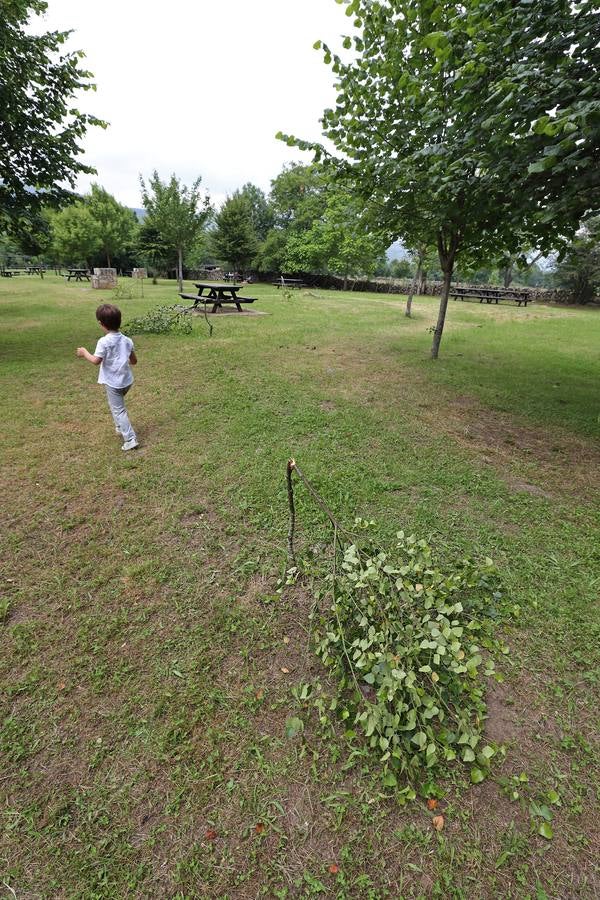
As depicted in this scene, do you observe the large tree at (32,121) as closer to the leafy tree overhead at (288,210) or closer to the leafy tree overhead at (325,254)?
the leafy tree overhead at (325,254)

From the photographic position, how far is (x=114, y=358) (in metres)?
4.18

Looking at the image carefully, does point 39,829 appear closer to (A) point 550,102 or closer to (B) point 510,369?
(A) point 550,102

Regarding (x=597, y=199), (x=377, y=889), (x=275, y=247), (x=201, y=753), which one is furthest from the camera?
(x=275, y=247)

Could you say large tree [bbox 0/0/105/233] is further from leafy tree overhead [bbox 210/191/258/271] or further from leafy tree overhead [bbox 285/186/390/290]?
leafy tree overhead [bbox 210/191/258/271]

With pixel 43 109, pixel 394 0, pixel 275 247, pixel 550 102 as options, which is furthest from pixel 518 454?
pixel 275 247

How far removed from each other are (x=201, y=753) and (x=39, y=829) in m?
0.63

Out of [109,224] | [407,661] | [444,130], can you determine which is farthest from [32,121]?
[109,224]

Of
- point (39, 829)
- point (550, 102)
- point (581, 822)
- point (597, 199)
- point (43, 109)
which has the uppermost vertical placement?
point (43, 109)

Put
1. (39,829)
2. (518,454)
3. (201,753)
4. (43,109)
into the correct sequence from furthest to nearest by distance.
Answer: (43,109) → (518,454) → (201,753) → (39,829)

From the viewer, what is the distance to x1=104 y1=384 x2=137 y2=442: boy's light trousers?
424 cm

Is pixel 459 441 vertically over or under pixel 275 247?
under

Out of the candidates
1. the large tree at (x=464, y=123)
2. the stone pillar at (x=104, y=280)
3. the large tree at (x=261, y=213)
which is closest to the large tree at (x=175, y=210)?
the stone pillar at (x=104, y=280)

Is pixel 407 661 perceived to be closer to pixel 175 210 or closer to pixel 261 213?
pixel 175 210

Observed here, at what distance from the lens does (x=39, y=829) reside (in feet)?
5.06
